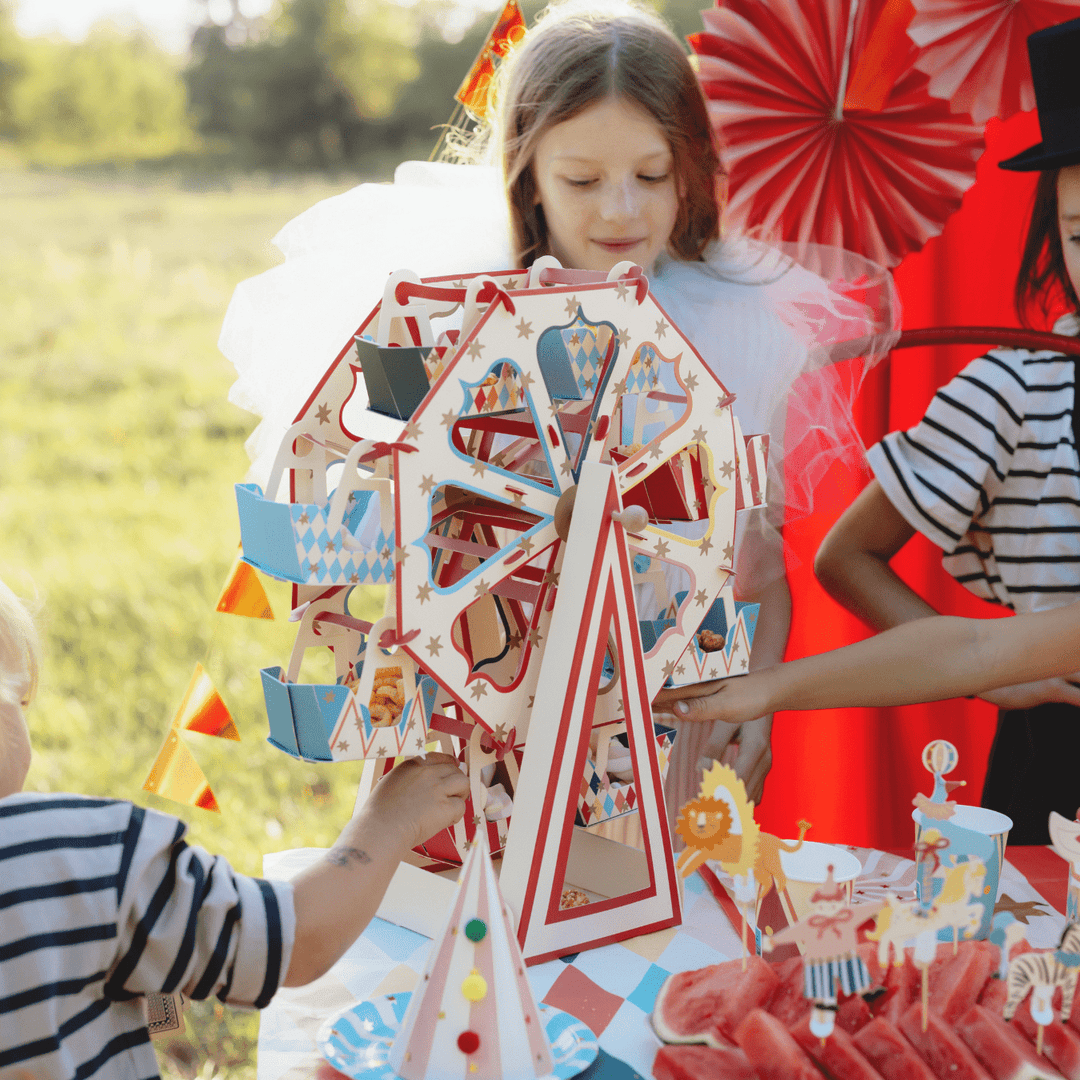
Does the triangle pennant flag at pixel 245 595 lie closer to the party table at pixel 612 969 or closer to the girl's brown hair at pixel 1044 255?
the party table at pixel 612 969

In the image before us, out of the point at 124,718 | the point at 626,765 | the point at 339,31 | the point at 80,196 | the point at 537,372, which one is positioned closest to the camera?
the point at 537,372

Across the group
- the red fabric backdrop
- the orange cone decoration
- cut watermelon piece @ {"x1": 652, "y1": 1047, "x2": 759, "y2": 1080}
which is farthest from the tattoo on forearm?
the orange cone decoration

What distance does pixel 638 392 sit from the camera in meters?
1.07

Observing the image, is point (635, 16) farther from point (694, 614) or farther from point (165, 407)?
point (165, 407)

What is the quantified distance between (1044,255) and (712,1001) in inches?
45.7

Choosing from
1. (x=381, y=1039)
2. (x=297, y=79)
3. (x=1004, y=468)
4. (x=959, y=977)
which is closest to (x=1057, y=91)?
(x=1004, y=468)

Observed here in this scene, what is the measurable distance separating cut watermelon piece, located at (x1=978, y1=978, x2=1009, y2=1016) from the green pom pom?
14.2 inches

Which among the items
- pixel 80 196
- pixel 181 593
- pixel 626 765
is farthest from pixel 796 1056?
pixel 80 196

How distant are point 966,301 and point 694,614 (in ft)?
3.46

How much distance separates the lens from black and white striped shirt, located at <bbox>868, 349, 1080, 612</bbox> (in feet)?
4.65

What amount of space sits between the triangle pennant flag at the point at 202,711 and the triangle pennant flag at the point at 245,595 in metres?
0.08

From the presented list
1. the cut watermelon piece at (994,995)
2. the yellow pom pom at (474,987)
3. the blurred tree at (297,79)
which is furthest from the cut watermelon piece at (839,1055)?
the blurred tree at (297,79)

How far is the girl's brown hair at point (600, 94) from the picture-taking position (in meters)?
1.31

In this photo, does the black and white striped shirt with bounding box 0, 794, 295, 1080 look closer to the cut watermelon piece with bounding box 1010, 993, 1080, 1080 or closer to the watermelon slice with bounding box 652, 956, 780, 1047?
the watermelon slice with bounding box 652, 956, 780, 1047
